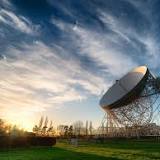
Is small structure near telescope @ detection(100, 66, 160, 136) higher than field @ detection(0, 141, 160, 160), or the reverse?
small structure near telescope @ detection(100, 66, 160, 136)

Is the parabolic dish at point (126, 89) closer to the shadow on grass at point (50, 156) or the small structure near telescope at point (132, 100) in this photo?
the small structure near telescope at point (132, 100)

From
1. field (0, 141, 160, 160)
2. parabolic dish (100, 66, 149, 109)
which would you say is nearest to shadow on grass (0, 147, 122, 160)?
field (0, 141, 160, 160)

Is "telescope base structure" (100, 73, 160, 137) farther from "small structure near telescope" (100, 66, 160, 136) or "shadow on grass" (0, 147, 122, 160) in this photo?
"shadow on grass" (0, 147, 122, 160)

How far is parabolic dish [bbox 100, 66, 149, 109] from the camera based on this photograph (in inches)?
1784

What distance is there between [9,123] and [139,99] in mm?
50841

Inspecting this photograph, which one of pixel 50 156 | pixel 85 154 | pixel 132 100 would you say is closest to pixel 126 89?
pixel 132 100

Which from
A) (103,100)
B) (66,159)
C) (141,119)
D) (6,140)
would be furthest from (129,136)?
(66,159)

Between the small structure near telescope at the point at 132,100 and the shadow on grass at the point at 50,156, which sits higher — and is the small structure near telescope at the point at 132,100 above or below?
above

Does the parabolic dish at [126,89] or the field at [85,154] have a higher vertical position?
the parabolic dish at [126,89]

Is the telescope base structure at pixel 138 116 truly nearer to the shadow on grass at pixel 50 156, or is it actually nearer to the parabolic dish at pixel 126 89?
the parabolic dish at pixel 126 89

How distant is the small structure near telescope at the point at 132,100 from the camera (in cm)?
4603

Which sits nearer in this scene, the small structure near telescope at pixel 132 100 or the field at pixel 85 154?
the field at pixel 85 154

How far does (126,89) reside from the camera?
152 feet

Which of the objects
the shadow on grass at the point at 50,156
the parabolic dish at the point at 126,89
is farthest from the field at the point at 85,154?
the parabolic dish at the point at 126,89
